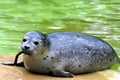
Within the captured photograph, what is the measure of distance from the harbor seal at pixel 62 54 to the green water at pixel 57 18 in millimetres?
892

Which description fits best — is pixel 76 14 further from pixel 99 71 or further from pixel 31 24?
pixel 99 71

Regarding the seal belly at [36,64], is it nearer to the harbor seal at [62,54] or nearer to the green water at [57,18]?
the harbor seal at [62,54]

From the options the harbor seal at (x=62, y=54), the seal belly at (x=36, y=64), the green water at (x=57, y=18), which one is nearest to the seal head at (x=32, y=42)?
the harbor seal at (x=62, y=54)

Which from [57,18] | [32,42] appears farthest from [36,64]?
[57,18]

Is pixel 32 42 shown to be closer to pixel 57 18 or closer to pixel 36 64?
pixel 36 64

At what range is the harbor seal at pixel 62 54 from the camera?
3.35m

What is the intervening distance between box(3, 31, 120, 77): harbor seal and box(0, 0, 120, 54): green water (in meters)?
0.89

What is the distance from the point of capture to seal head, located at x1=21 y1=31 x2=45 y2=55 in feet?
10.6

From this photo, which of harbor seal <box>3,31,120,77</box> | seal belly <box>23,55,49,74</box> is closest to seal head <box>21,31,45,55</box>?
harbor seal <box>3,31,120,77</box>

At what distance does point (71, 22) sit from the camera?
5918 millimetres

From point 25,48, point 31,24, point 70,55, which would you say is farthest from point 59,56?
point 31,24

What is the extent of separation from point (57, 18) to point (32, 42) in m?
2.80

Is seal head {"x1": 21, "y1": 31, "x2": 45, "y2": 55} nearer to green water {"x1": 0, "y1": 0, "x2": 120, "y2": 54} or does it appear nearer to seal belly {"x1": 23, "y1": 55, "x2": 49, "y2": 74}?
seal belly {"x1": 23, "y1": 55, "x2": 49, "y2": 74}

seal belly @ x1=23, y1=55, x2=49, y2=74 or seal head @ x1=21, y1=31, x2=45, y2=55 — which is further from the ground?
seal head @ x1=21, y1=31, x2=45, y2=55
